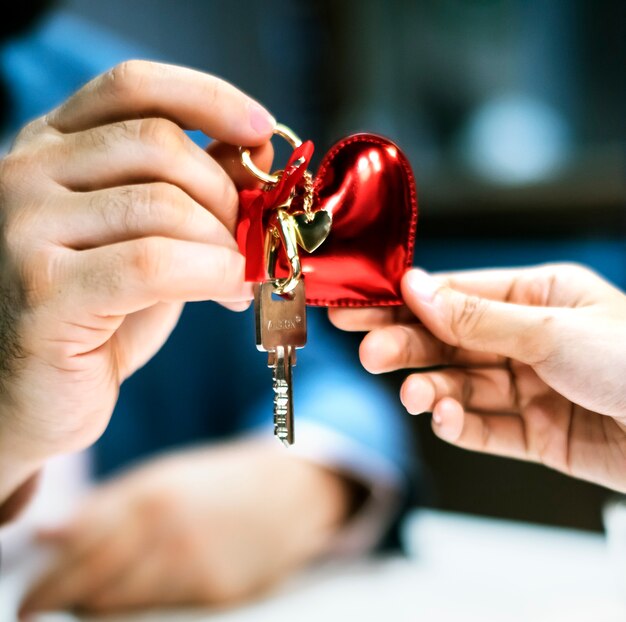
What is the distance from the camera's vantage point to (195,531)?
2.86ft

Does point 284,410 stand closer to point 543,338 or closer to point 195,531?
point 543,338

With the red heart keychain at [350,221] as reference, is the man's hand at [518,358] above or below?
below

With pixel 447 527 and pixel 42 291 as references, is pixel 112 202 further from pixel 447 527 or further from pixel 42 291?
pixel 447 527

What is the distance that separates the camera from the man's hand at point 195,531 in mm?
771

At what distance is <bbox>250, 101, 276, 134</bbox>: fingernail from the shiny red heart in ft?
0.17

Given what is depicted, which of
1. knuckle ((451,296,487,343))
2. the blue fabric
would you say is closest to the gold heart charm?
knuckle ((451,296,487,343))

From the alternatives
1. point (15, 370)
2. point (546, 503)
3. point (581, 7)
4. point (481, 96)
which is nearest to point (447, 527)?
point (546, 503)

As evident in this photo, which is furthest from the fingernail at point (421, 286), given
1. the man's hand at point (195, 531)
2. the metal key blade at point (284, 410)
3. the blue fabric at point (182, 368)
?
the blue fabric at point (182, 368)

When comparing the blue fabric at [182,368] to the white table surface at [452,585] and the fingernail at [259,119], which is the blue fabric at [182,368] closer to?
the white table surface at [452,585]

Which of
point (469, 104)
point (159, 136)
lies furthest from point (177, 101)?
point (469, 104)

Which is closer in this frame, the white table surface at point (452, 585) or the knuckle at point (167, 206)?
the knuckle at point (167, 206)

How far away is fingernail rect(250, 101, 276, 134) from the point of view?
47 cm

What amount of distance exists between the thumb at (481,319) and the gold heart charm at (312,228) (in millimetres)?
80

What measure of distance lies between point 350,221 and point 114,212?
17 centimetres
